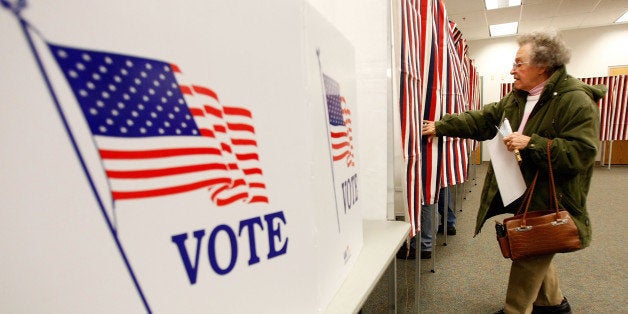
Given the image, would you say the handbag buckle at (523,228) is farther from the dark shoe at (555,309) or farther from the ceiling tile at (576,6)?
the ceiling tile at (576,6)

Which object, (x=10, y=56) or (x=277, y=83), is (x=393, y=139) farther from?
(x=10, y=56)

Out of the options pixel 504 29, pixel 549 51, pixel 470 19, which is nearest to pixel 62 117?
pixel 549 51

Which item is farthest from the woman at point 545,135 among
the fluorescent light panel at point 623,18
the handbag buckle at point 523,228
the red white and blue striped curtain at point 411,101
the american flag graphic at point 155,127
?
the fluorescent light panel at point 623,18

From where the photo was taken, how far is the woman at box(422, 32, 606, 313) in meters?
1.30

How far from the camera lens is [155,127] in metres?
0.33

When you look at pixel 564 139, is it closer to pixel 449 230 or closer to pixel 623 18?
pixel 449 230

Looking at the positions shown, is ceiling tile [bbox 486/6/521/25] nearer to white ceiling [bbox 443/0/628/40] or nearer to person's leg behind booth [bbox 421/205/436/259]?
white ceiling [bbox 443/0/628/40]

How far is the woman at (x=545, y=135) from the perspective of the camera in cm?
130

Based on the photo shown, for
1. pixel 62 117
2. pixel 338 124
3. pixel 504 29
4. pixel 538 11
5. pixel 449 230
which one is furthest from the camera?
pixel 504 29

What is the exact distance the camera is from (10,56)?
25 centimetres

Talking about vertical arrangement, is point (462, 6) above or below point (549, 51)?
above

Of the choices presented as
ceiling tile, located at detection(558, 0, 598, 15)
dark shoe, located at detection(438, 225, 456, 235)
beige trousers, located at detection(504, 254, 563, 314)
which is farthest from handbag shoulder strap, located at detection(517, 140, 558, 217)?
ceiling tile, located at detection(558, 0, 598, 15)

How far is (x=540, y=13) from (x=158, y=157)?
288 inches

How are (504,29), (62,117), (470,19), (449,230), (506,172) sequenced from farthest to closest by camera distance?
(504,29), (470,19), (449,230), (506,172), (62,117)
